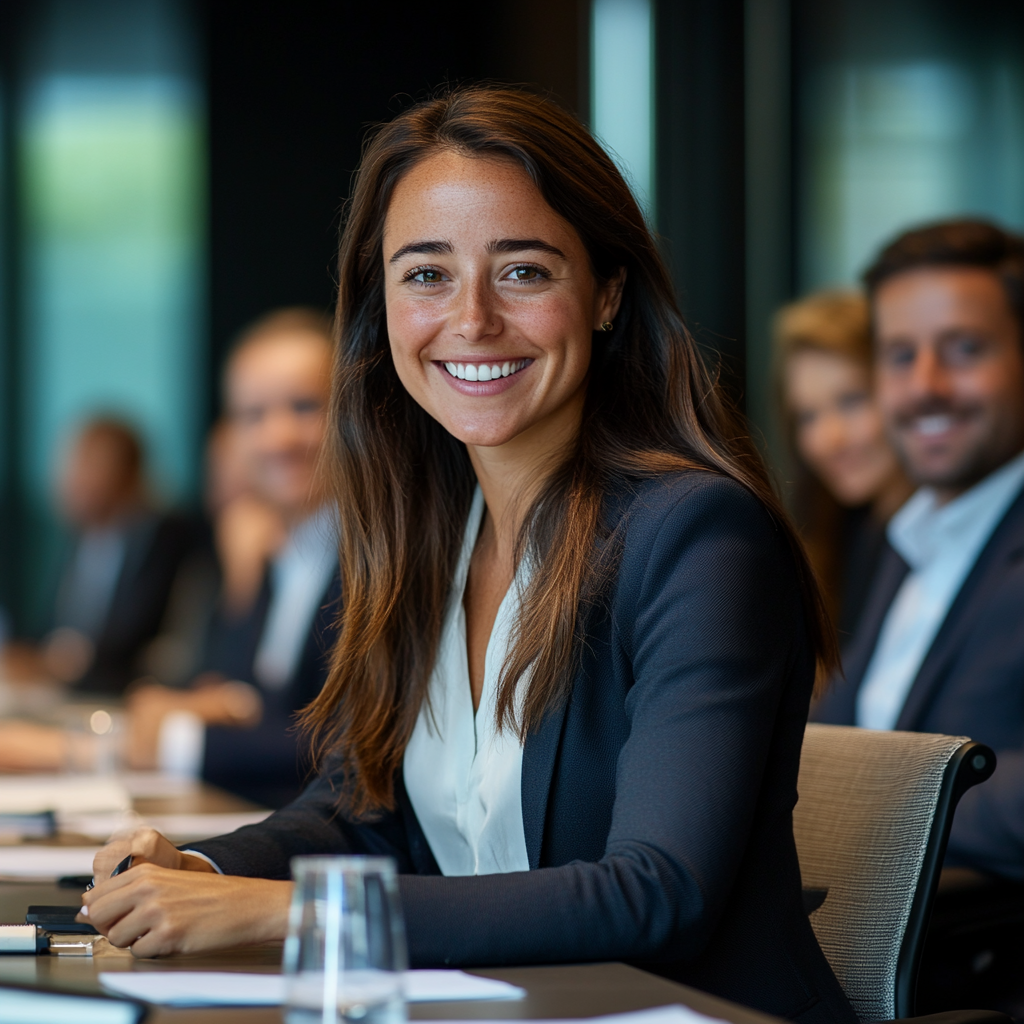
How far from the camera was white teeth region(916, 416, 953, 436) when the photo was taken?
118 inches

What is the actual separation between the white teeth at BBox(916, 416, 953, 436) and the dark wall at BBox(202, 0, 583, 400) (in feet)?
18.1

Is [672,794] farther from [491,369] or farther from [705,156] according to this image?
[705,156]

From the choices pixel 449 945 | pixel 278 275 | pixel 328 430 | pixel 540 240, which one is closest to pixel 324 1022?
pixel 449 945

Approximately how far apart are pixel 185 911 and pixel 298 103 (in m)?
7.71

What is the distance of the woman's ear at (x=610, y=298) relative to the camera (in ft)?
5.34

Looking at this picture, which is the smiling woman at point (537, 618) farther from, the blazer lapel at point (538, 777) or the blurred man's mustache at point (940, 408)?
the blurred man's mustache at point (940, 408)

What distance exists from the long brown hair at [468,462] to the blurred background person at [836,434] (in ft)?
6.51

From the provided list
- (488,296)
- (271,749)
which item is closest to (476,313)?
(488,296)

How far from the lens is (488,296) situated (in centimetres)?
154

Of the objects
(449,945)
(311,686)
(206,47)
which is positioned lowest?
(311,686)

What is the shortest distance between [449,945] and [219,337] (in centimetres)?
784

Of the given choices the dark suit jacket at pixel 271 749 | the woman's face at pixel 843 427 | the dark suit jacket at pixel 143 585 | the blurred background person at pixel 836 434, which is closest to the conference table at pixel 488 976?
the dark suit jacket at pixel 271 749

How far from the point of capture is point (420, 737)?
1621mm

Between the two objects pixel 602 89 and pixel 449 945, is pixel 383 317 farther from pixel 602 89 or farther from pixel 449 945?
pixel 602 89
